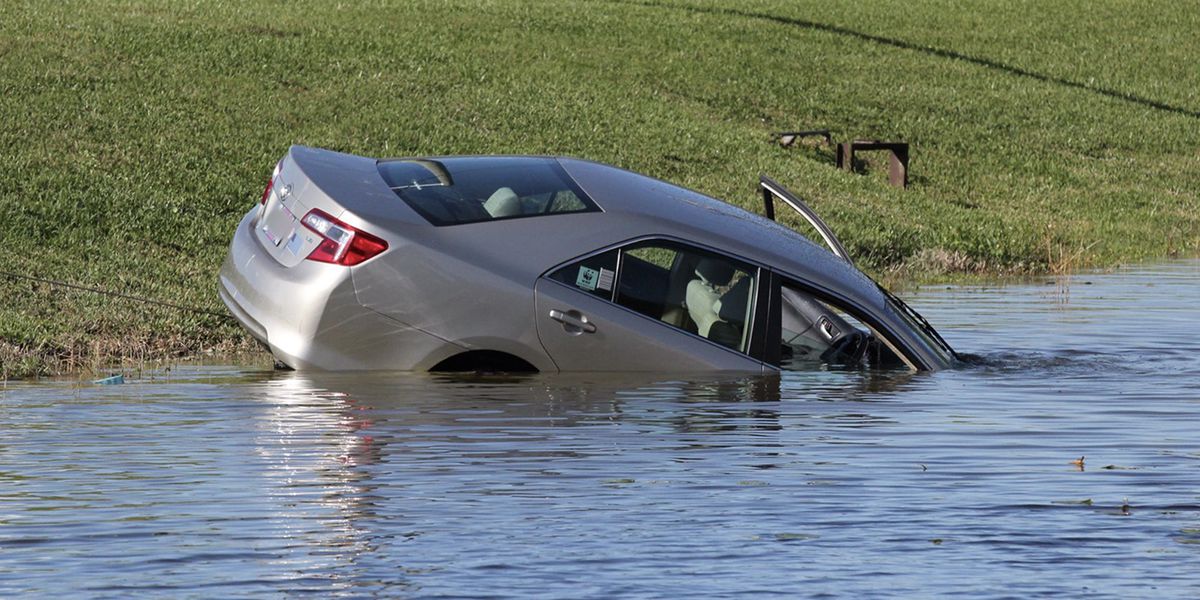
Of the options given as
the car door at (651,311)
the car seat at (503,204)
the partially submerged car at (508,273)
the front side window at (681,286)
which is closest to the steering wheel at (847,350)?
the partially submerged car at (508,273)

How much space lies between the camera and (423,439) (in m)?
8.46

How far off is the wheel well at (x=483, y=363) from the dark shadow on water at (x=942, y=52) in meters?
25.3

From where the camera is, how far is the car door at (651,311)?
9.52 meters

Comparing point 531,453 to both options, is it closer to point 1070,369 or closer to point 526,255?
point 526,255

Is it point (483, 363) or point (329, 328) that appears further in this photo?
point (483, 363)

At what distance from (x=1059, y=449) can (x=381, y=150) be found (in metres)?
13.7

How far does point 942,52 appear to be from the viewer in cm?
3562

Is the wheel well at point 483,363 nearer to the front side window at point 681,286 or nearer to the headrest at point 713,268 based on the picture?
the front side window at point 681,286

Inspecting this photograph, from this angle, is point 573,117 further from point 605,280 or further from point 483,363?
point 483,363

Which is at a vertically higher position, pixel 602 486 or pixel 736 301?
pixel 736 301

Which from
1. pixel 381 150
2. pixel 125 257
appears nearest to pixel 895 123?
pixel 381 150

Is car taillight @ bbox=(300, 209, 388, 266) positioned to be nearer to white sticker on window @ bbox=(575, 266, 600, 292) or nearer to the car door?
the car door

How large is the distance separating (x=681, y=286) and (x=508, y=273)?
3.10 ft

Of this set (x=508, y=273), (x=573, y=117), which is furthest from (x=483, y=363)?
(x=573, y=117)
